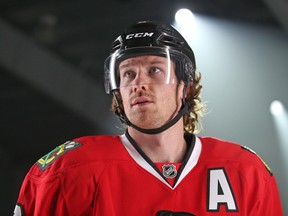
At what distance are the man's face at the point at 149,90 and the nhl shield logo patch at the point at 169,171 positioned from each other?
140mm

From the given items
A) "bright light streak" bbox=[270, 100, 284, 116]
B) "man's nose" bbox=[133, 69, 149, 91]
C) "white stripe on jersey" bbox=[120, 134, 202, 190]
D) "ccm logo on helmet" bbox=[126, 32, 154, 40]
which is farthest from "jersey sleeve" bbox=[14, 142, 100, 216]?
"bright light streak" bbox=[270, 100, 284, 116]

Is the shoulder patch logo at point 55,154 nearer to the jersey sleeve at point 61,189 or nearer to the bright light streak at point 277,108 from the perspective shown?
the jersey sleeve at point 61,189

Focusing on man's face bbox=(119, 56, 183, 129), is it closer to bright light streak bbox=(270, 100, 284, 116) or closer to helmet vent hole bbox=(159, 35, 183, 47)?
helmet vent hole bbox=(159, 35, 183, 47)

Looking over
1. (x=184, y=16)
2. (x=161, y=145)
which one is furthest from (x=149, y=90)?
(x=184, y=16)

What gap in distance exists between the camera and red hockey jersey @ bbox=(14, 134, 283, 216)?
5.89ft

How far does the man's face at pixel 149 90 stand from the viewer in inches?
77.0

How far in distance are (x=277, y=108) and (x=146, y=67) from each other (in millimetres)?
4041

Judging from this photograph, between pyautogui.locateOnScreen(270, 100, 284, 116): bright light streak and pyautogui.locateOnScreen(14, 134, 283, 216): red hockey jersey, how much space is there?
3.85 metres

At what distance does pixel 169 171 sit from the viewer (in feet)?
6.33

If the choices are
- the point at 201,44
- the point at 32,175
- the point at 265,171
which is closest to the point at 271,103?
the point at 201,44

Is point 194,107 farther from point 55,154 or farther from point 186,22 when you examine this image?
point 186,22

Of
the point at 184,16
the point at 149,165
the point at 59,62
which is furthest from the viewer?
the point at 59,62

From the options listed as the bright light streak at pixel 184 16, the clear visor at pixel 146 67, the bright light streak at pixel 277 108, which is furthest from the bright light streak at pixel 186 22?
the clear visor at pixel 146 67

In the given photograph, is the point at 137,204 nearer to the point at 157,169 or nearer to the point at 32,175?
the point at 157,169
